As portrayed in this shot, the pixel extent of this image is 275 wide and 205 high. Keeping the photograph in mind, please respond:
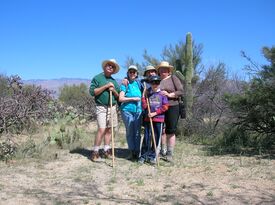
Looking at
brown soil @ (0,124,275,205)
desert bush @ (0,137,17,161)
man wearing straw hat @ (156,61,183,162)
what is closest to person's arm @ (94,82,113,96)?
man wearing straw hat @ (156,61,183,162)

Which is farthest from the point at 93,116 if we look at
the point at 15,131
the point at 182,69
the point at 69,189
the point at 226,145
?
the point at 69,189

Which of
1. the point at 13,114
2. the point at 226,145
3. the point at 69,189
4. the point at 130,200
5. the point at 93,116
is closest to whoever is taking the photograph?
the point at 130,200

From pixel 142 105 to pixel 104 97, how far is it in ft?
2.31

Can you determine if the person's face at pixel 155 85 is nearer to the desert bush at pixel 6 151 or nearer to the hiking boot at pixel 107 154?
the hiking boot at pixel 107 154

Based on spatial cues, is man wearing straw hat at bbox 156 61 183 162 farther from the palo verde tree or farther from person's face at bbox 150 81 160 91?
the palo verde tree

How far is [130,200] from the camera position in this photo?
5.36 m

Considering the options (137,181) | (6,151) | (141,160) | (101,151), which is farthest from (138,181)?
(6,151)

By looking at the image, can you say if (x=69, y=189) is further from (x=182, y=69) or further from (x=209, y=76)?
(x=209, y=76)

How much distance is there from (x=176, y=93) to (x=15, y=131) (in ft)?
13.6

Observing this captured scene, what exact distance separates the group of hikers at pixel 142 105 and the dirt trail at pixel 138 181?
0.33 meters

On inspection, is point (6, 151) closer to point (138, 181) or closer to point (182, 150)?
point (138, 181)

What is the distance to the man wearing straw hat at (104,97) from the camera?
7.63 m

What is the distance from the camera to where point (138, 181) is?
20.4 ft

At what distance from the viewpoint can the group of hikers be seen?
740 centimetres
